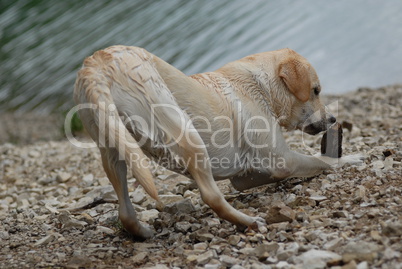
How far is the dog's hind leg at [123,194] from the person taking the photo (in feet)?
12.8

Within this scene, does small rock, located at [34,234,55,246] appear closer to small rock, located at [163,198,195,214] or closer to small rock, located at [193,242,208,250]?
small rock, located at [163,198,195,214]

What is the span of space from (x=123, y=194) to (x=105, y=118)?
73 centimetres

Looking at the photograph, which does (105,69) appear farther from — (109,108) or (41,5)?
(41,5)

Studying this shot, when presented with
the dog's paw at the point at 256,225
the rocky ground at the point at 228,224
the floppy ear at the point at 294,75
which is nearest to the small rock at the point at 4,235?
the rocky ground at the point at 228,224

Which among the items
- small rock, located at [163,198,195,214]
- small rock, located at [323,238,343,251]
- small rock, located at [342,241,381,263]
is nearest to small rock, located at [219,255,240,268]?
small rock, located at [323,238,343,251]

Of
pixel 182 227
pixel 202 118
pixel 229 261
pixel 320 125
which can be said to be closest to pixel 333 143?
pixel 320 125

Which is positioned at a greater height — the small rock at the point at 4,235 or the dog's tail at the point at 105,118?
the dog's tail at the point at 105,118

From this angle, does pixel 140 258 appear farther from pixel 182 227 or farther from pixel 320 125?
pixel 320 125

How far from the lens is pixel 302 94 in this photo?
4730mm

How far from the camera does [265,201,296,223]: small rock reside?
3756mm

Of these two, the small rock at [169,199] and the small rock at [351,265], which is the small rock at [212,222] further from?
the small rock at [351,265]

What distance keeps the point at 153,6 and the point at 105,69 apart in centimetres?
1004

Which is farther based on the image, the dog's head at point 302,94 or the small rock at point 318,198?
the dog's head at point 302,94

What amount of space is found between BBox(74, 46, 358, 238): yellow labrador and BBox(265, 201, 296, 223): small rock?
0.35 feet
